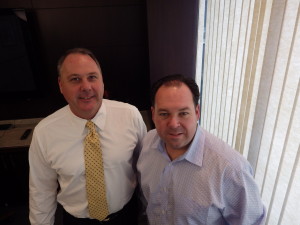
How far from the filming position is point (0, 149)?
2234mm

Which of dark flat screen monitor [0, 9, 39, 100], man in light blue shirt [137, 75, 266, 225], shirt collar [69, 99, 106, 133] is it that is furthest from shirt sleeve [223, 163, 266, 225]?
dark flat screen monitor [0, 9, 39, 100]

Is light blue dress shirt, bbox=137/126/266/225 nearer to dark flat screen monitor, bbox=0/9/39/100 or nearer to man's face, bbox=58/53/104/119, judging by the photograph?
man's face, bbox=58/53/104/119

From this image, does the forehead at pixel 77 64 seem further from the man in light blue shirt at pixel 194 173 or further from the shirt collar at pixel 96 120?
the man in light blue shirt at pixel 194 173

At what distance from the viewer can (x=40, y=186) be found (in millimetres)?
1365

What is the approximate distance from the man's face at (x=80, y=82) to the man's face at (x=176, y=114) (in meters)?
0.40

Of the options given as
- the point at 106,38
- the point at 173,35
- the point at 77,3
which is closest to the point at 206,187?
the point at 173,35

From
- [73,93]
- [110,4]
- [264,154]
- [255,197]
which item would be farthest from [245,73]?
[110,4]

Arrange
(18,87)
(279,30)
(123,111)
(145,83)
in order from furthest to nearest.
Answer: (145,83) < (18,87) < (123,111) < (279,30)

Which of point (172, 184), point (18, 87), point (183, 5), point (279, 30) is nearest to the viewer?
point (279, 30)

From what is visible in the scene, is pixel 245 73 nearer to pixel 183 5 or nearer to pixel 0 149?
pixel 183 5

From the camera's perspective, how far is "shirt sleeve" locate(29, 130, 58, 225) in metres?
1.30

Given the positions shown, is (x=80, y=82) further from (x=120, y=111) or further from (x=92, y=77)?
(x=120, y=111)

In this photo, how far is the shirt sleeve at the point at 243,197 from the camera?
36.9 inches

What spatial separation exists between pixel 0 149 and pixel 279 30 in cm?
261
